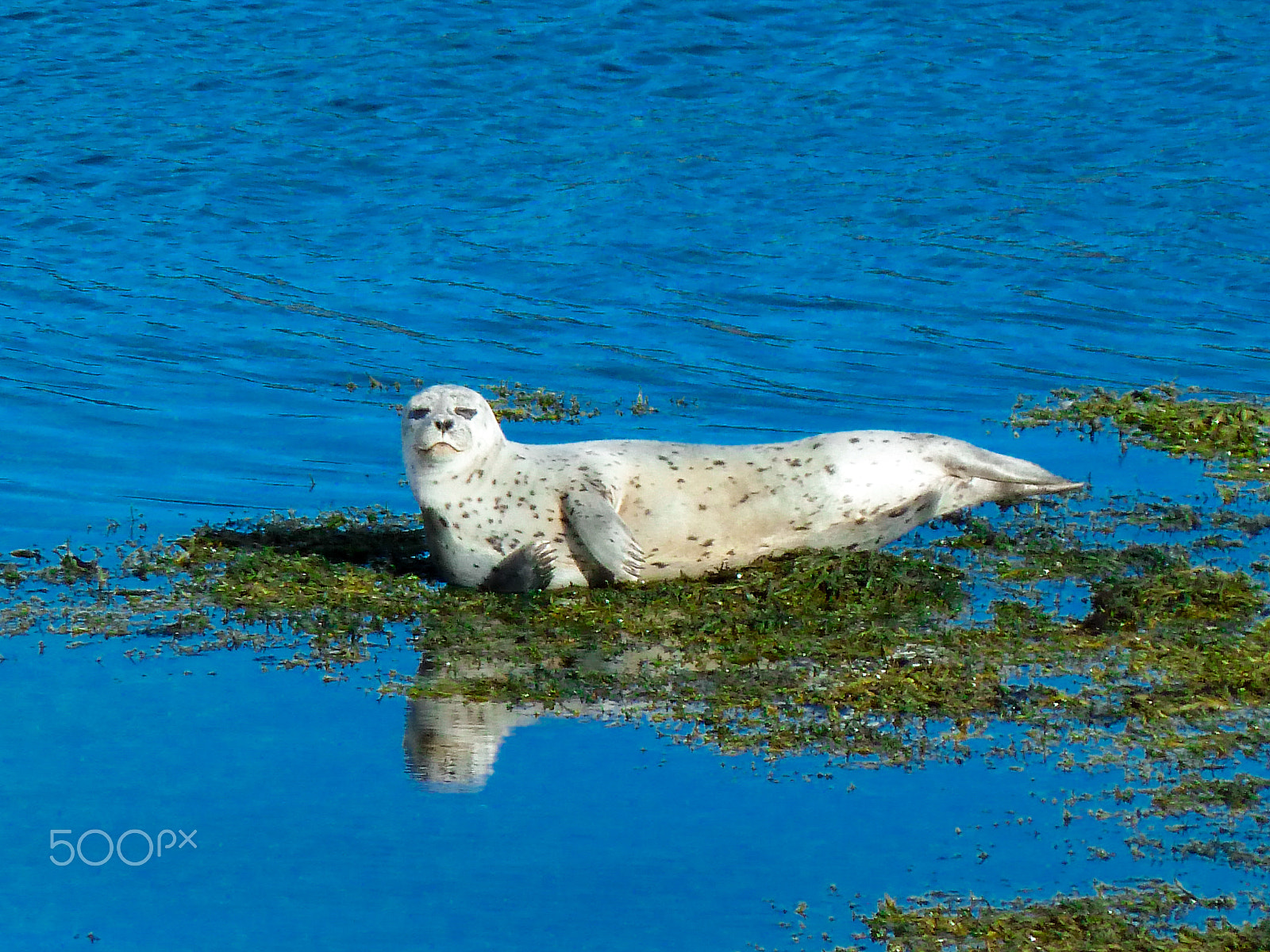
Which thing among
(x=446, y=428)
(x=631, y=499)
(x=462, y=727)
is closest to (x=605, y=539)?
(x=631, y=499)

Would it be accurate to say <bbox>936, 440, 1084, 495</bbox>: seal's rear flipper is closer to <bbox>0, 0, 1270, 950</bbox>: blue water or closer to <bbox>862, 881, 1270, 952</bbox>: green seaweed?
<bbox>0, 0, 1270, 950</bbox>: blue water

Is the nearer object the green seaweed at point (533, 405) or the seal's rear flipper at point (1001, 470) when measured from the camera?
the seal's rear flipper at point (1001, 470)

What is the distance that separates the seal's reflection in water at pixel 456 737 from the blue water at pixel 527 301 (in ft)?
0.28

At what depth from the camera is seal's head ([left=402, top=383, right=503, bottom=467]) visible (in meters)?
8.48

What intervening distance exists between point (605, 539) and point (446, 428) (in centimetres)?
87

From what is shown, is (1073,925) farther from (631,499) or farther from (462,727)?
(631,499)

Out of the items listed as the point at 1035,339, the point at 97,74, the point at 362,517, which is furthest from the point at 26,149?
the point at 362,517

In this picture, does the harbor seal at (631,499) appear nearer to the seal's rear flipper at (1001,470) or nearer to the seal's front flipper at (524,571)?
the seal's front flipper at (524,571)

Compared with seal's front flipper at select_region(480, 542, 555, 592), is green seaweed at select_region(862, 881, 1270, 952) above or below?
above

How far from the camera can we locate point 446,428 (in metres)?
8.48

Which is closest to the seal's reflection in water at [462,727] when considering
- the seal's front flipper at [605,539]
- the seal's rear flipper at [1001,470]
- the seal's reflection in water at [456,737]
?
the seal's reflection in water at [456,737]

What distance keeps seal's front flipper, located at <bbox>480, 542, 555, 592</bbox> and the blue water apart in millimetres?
1322

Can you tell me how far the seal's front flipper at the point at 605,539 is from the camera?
8227 mm

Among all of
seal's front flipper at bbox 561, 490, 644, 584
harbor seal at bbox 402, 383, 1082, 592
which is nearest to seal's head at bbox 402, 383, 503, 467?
harbor seal at bbox 402, 383, 1082, 592
